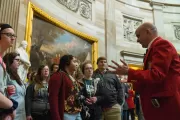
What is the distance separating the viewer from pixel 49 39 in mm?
8250

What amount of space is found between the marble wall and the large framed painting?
1.11ft

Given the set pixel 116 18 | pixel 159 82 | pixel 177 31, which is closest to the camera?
pixel 159 82

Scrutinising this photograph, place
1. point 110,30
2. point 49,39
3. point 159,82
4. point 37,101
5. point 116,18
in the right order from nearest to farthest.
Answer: point 159,82 < point 37,101 < point 49,39 < point 110,30 < point 116,18

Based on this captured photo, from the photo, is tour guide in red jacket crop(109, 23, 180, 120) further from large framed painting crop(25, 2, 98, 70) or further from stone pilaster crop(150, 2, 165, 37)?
stone pilaster crop(150, 2, 165, 37)

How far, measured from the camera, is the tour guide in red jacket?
244 centimetres

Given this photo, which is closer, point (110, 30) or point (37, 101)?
point (37, 101)

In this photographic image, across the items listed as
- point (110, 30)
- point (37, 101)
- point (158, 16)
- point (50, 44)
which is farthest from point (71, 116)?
point (158, 16)

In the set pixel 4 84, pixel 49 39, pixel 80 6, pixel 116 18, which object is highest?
pixel 116 18

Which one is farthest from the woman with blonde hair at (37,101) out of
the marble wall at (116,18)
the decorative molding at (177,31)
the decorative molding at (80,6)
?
the decorative molding at (177,31)

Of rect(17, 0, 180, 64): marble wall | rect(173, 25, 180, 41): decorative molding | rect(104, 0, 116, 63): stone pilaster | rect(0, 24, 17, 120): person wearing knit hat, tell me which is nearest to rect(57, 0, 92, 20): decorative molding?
rect(17, 0, 180, 64): marble wall

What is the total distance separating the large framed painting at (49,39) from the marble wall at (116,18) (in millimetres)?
340

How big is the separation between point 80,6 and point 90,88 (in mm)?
6821

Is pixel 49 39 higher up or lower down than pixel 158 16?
lower down

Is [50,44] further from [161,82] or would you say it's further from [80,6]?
[161,82]
